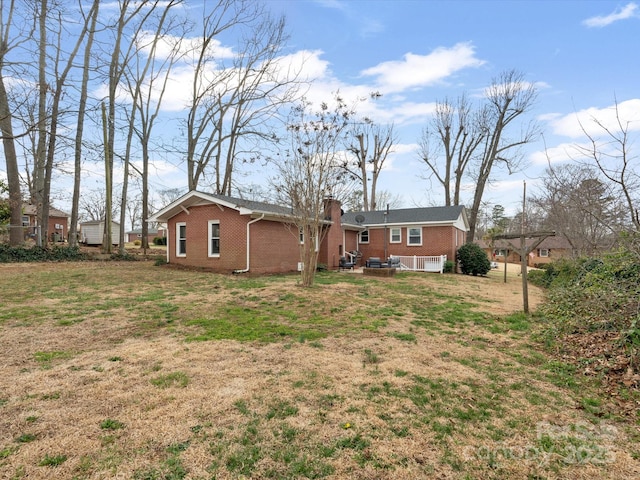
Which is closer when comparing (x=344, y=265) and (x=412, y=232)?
(x=344, y=265)

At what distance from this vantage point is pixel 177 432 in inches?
108

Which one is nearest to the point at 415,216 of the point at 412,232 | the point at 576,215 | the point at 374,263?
the point at 412,232

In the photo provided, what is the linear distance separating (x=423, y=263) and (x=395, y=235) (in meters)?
2.55

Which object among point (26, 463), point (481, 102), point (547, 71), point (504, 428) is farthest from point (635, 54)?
point (481, 102)

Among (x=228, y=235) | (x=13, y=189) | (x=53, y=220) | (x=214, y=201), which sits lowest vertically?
(x=228, y=235)

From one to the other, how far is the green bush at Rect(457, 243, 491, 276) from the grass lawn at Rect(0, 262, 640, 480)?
44.2 ft

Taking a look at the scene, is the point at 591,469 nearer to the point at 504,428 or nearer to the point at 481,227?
the point at 504,428

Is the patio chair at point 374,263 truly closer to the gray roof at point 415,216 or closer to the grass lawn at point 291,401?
Result: the gray roof at point 415,216

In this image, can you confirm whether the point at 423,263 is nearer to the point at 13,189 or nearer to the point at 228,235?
the point at 228,235

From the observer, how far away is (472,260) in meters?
19.4

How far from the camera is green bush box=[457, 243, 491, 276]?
19406mm

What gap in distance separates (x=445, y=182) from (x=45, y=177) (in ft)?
83.3

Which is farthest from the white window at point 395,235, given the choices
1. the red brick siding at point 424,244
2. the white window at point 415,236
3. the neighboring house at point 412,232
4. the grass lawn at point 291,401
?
the grass lawn at point 291,401

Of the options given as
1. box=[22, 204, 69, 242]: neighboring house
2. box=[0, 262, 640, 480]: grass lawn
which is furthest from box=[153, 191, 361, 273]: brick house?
box=[22, 204, 69, 242]: neighboring house
